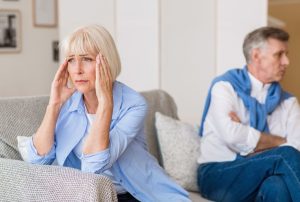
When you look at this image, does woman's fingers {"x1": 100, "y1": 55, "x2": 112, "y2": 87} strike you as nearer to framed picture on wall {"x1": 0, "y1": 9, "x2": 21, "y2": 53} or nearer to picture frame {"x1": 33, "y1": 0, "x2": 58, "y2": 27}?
framed picture on wall {"x1": 0, "y1": 9, "x2": 21, "y2": 53}

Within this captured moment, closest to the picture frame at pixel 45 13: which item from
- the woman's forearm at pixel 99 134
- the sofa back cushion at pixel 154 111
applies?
the sofa back cushion at pixel 154 111

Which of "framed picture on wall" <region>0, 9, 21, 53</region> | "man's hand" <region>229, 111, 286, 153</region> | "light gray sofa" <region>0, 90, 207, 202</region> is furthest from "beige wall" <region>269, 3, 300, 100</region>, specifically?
"light gray sofa" <region>0, 90, 207, 202</region>

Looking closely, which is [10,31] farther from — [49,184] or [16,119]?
[49,184]

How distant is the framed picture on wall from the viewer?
4.05 meters

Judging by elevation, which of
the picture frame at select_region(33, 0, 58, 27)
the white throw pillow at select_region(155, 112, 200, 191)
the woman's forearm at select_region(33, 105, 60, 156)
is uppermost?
the picture frame at select_region(33, 0, 58, 27)

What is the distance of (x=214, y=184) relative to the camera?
234 centimetres

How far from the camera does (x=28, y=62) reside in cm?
422

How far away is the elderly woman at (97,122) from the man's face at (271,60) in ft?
2.67

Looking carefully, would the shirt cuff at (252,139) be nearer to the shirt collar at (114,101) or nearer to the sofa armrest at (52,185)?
the shirt collar at (114,101)

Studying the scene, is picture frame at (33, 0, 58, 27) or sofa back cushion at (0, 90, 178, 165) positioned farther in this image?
A: picture frame at (33, 0, 58, 27)

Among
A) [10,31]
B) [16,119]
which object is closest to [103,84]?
[16,119]

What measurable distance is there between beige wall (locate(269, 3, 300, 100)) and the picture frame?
1.99 meters

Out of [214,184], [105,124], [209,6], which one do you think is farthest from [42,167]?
[209,6]

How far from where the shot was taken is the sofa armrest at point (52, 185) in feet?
5.10
